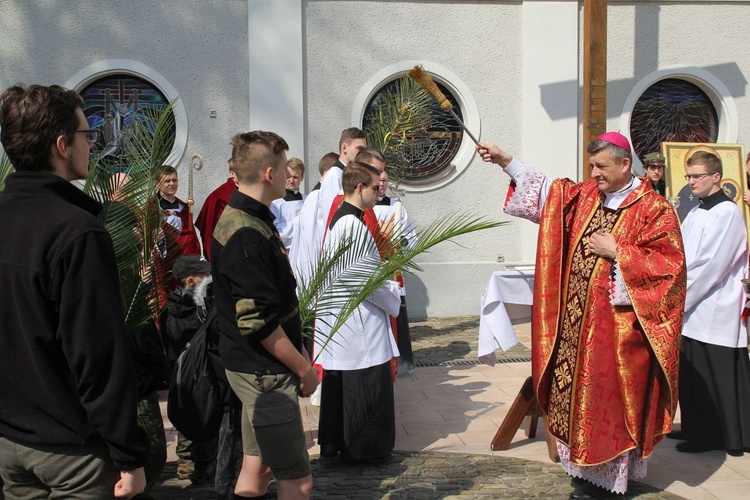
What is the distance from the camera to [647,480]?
447 cm

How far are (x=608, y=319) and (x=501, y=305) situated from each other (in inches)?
38.1

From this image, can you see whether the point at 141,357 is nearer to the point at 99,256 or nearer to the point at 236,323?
the point at 236,323

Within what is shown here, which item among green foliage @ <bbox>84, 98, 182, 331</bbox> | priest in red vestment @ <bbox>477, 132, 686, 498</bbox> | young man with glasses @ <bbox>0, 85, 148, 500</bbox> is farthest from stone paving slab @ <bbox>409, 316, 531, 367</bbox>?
young man with glasses @ <bbox>0, 85, 148, 500</bbox>

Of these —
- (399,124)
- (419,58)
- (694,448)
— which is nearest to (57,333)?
(694,448)

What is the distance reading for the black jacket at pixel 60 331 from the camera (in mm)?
2012

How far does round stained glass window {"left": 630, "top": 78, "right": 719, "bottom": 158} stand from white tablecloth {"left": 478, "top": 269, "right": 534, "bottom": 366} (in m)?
5.79

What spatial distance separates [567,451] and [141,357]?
2.25 m

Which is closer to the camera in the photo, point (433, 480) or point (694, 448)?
point (433, 480)

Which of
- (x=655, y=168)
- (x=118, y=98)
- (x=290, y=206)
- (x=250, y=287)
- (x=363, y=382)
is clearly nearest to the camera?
(x=250, y=287)

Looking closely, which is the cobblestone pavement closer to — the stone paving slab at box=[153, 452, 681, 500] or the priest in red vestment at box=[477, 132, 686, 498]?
the stone paving slab at box=[153, 452, 681, 500]

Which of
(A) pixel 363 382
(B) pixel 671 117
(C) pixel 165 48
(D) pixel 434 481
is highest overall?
(C) pixel 165 48

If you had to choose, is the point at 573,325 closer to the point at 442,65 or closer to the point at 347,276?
the point at 347,276

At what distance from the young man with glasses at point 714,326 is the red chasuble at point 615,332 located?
1.04 meters

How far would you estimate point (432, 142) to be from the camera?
9750mm
